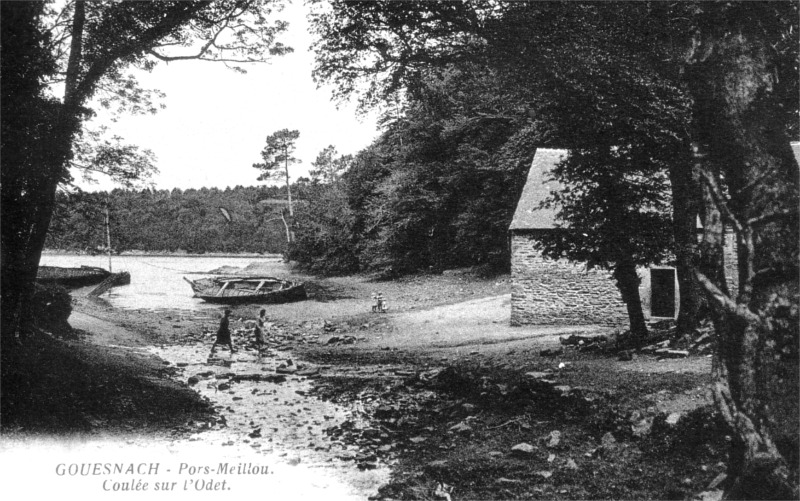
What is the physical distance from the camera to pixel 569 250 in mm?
13289

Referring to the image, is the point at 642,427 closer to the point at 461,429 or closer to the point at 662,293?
the point at 461,429

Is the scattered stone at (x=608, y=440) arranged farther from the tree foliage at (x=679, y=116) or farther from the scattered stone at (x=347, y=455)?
the scattered stone at (x=347, y=455)

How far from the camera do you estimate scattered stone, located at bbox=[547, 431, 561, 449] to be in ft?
23.8

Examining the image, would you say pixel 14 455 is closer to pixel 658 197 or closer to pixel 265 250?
pixel 658 197

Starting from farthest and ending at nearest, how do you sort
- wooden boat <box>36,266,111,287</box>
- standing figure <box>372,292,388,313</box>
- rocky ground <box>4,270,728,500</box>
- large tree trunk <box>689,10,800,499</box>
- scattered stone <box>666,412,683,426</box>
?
standing figure <box>372,292,388,313</box>
wooden boat <box>36,266,111,287</box>
scattered stone <box>666,412,683,426</box>
rocky ground <box>4,270,728,500</box>
large tree trunk <box>689,10,800,499</box>

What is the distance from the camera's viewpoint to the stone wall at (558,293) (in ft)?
61.1

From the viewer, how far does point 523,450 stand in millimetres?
7121

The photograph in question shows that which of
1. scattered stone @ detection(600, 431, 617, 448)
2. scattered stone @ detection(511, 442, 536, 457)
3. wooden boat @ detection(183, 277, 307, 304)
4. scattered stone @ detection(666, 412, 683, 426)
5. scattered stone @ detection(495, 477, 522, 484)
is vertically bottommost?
scattered stone @ detection(495, 477, 522, 484)

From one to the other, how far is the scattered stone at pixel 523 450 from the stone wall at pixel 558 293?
11.8 meters

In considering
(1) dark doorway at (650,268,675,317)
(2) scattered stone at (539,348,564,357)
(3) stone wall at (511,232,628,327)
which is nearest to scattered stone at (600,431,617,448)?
(2) scattered stone at (539,348,564,357)

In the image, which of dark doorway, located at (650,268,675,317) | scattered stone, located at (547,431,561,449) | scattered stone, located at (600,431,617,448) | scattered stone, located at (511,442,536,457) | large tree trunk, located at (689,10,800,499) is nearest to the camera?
large tree trunk, located at (689,10,800,499)

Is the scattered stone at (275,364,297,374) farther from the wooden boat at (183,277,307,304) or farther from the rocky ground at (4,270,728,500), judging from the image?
the wooden boat at (183,277,307,304)

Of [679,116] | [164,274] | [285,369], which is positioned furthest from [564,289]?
[164,274]

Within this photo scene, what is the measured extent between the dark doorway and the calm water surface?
16235 mm
